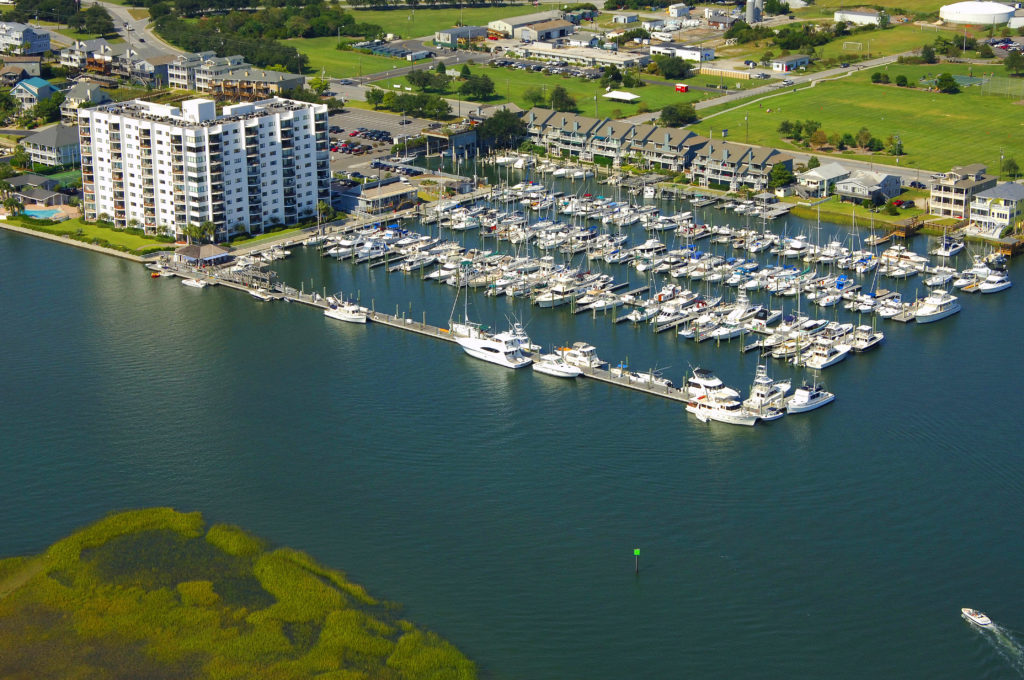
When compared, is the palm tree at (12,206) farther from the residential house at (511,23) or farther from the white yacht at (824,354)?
the residential house at (511,23)

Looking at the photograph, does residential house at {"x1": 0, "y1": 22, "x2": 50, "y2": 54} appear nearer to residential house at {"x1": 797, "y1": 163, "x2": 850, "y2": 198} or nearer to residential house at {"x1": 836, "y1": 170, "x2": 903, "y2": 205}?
residential house at {"x1": 797, "y1": 163, "x2": 850, "y2": 198}

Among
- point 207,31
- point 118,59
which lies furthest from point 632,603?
point 207,31

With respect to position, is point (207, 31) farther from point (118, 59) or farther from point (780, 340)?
point (780, 340)

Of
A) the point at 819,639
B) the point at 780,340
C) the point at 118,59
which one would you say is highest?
the point at 118,59

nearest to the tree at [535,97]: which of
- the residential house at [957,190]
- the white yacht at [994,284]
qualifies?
the residential house at [957,190]

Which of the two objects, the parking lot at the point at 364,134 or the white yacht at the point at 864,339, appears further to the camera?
the parking lot at the point at 364,134

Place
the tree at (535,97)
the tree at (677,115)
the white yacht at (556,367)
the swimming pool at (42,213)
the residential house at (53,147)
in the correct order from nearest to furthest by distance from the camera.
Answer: the white yacht at (556,367) < the swimming pool at (42,213) < the residential house at (53,147) < the tree at (677,115) < the tree at (535,97)
